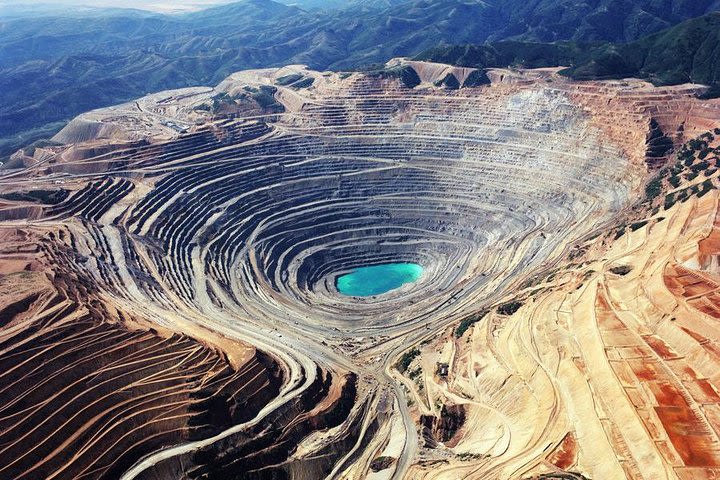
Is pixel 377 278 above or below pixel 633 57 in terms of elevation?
below

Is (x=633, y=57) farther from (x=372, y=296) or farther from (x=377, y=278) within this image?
(x=372, y=296)

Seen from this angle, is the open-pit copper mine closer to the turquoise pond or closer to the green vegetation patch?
the green vegetation patch

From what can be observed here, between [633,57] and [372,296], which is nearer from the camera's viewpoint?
[372,296]

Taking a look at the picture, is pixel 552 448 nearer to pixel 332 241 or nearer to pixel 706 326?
pixel 706 326

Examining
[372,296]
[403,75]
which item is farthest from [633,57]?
[372,296]

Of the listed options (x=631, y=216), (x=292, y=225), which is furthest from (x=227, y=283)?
(x=631, y=216)

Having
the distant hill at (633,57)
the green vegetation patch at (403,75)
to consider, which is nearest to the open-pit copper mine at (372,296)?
the green vegetation patch at (403,75)

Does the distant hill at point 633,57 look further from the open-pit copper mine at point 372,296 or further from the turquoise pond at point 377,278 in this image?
the turquoise pond at point 377,278
